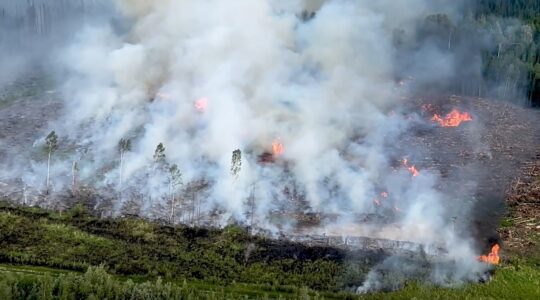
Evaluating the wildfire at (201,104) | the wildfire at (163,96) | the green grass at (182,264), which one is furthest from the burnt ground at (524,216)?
the wildfire at (163,96)

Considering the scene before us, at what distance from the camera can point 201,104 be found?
153m

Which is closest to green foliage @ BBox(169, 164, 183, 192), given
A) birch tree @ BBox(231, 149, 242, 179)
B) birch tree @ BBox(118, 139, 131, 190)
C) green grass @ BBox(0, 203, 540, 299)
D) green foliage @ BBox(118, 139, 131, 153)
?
birch tree @ BBox(118, 139, 131, 190)

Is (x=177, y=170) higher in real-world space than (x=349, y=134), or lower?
lower

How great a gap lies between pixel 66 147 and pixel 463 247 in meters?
88.3

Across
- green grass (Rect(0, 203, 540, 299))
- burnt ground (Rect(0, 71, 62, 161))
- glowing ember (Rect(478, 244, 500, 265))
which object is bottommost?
green grass (Rect(0, 203, 540, 299))

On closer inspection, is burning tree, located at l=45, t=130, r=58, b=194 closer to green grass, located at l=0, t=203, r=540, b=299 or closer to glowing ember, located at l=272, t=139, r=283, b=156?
green grass, located at l=0, t=203, r=540, b=299

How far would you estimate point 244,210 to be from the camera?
112 metres

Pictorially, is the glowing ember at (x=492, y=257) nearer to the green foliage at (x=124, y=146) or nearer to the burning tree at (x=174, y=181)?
the burning tree at (x=174, y=181)

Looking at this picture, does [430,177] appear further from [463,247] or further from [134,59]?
[134,59]

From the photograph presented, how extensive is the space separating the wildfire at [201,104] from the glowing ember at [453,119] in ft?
200

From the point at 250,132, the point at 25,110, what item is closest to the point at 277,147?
the point at 250,132

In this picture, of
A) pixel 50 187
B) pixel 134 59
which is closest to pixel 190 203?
pixel 50 187

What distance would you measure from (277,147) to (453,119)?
5601 cm

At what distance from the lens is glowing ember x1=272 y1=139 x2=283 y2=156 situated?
438 ft
